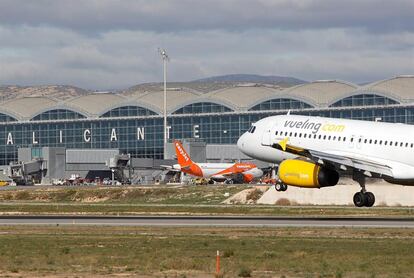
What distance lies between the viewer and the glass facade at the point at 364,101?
179m

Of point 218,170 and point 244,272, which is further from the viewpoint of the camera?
point 218,170

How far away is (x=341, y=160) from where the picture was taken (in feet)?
205

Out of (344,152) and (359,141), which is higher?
(359,141)

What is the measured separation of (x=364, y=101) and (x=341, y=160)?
12126 centimetres

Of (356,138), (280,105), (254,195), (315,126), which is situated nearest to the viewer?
(356,138)

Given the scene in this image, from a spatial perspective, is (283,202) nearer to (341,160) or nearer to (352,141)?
(352,141)

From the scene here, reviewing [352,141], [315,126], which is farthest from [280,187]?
[352,141]

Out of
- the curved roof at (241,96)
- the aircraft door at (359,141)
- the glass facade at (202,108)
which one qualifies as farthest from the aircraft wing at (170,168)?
the aircraft door at (359,141)

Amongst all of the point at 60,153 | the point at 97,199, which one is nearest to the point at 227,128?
the point at 60,153

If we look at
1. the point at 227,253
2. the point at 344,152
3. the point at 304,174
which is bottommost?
the point at 227,253

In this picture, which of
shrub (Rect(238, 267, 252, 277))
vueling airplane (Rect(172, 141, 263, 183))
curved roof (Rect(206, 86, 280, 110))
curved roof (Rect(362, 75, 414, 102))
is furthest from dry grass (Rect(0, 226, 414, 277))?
curved roof (Rect(206, 86, 280, 110))

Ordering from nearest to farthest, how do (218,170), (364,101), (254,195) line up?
(254,195) < (218,170) < (364,101)

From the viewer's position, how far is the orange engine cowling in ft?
199

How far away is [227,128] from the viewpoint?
195875 mm
